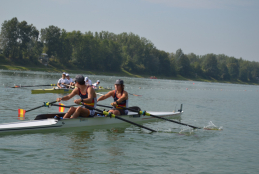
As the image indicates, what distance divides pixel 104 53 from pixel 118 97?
3557 inches

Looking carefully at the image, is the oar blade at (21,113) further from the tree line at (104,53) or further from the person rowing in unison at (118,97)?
the tree line at (104,53)

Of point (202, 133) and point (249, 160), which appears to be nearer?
point (249, 160)


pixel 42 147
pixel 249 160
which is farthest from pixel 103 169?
pixel 249 160

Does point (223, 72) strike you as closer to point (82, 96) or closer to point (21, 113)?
point (21, 113)

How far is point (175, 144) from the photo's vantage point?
9945mm

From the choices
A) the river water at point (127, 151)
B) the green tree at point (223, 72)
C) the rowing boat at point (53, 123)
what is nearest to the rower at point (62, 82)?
the river water at point (127, 151)

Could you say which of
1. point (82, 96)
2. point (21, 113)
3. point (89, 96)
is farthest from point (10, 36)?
point (89, 96)

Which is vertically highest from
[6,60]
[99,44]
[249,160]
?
[99,44]

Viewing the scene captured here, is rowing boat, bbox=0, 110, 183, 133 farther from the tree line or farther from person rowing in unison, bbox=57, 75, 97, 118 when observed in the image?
the tree line

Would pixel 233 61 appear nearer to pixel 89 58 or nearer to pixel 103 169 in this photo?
pixel 89 58

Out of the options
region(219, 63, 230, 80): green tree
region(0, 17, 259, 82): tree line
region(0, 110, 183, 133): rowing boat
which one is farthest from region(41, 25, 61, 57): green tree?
region(219, 63, 230, 80): green tree

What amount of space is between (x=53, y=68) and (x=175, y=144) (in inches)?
2972

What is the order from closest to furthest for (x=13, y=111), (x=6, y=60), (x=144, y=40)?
(x=13, y=111), (x=6, y=60), (x=144, y=40)

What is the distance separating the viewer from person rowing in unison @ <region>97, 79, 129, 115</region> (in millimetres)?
11367
